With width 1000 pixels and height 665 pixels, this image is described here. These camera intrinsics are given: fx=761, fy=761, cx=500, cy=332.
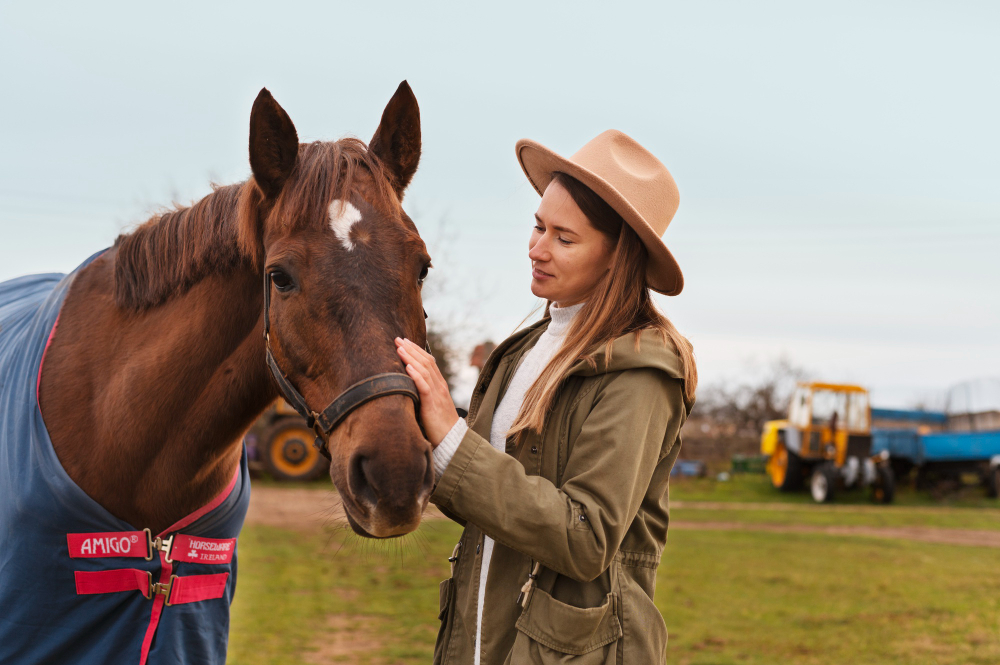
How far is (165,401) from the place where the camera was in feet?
6.78

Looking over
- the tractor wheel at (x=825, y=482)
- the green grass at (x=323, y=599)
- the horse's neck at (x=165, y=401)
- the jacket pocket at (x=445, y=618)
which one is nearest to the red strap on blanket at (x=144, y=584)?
the horse's neck at (x=165, y=401)

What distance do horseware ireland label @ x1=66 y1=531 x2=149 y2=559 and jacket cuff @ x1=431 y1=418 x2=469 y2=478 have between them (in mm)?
1084

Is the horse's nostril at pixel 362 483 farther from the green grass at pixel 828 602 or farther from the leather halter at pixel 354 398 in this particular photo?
the green grass at pixel 828 602

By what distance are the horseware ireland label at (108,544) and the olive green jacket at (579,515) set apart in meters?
0.93

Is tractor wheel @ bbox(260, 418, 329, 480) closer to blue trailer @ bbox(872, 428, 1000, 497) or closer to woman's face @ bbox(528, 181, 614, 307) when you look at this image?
blue trailer @ bbox(872, 428, 1000, 497)

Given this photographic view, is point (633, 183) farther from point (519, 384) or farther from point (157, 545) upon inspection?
point (157, 545)

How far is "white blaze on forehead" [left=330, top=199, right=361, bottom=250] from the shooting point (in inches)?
68.9

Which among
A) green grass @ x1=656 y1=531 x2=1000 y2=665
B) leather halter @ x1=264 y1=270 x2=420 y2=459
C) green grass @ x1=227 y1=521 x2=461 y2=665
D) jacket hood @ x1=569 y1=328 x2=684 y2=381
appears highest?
jacket hood @ x1=569 y1=328 x2=684 y2=381

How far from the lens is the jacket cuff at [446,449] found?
1.53 metres

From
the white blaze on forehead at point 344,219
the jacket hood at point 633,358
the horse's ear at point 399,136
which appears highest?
the horse's ear at point 399,136

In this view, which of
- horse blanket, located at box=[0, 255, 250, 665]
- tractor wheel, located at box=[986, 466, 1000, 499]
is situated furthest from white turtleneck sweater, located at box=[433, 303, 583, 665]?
tractor wheel, located at box=[986, 466, 1000, 499]

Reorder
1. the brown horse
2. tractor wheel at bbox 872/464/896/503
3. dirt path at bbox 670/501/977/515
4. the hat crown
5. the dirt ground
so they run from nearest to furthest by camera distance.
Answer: the brown horse, the hat crown, the dirt ground, dirt path at bbox 670/501/977/515, tractor wheel at bbox 872/464/896/503

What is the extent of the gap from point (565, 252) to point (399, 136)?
0.62 meters

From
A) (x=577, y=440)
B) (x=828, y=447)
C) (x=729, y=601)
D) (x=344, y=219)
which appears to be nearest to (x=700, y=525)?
(x=729, y=601)
